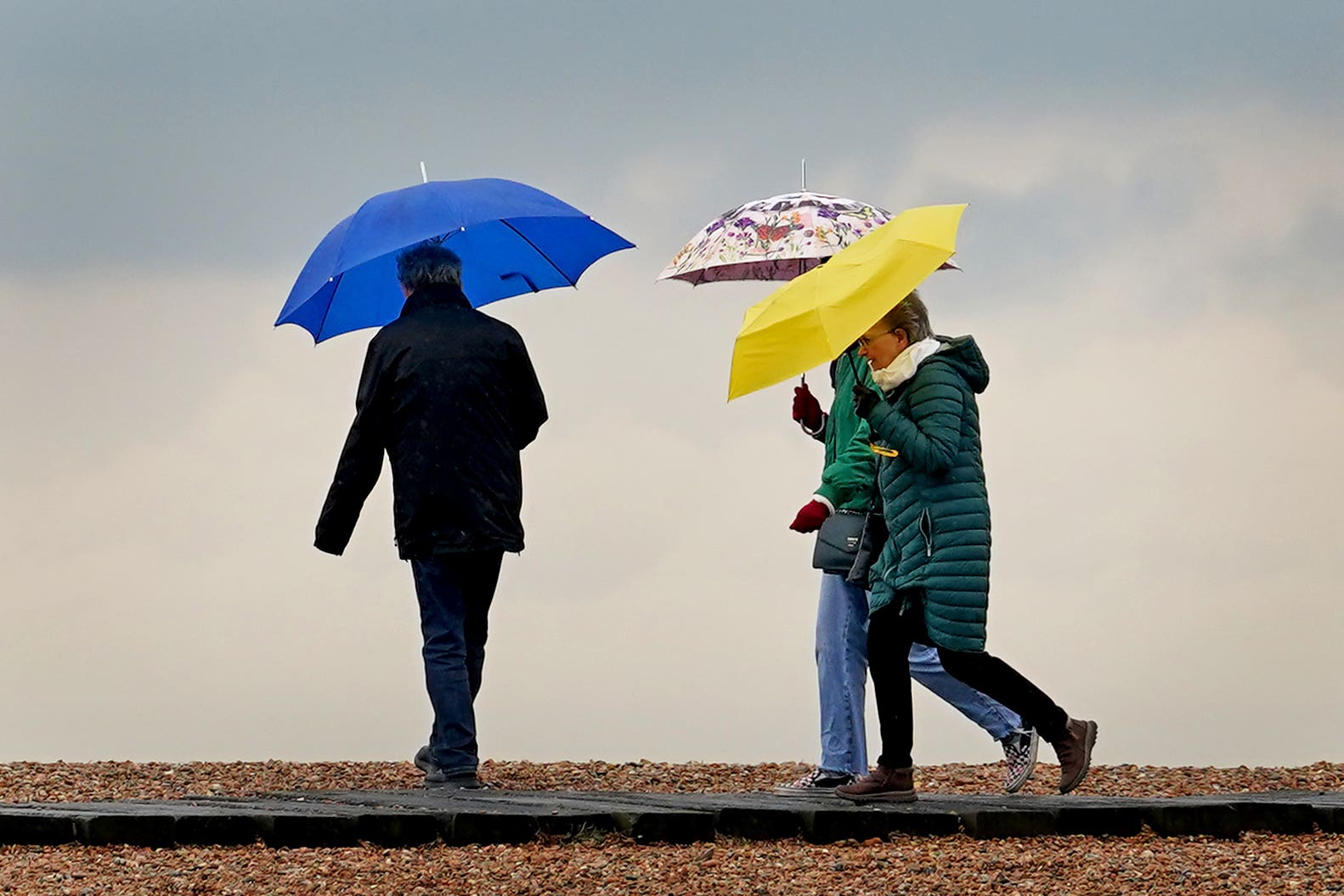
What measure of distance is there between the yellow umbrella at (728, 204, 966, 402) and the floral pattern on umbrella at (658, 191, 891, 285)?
126cm

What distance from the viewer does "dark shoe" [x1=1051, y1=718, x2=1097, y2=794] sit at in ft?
26.9

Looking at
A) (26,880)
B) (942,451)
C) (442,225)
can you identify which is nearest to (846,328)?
(942,451)

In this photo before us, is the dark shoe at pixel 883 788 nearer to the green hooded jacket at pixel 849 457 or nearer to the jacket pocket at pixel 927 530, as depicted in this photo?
the jacket pocket at pixel 927 530

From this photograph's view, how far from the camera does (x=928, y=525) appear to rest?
757cm

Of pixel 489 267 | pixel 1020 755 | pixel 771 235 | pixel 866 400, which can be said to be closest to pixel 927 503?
pixel 866 400

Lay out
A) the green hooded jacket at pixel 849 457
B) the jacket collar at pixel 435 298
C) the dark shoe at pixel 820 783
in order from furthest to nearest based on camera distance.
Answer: the jacket collar at pixel 435 298, the dark shoe at pixel 820 783, the green hooded jacket at pixel 849 457

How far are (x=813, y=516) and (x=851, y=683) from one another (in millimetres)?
755

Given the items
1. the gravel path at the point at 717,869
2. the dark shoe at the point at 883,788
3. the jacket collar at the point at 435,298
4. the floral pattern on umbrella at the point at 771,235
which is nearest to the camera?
the gravel path at the point at 717,869

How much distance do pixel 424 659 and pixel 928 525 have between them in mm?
2645

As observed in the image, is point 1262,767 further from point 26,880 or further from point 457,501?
point 26,880

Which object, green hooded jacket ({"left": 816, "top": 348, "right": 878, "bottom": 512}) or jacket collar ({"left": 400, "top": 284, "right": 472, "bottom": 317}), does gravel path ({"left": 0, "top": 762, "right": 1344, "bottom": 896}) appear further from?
jacket collar ({"left": 400, "top": 284, "right": 472, "bottom": 317})

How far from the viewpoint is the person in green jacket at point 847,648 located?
8211 millimetres

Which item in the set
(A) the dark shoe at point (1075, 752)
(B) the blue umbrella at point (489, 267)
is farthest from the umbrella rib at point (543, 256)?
(A) the dark shoe at point (1075, 752)

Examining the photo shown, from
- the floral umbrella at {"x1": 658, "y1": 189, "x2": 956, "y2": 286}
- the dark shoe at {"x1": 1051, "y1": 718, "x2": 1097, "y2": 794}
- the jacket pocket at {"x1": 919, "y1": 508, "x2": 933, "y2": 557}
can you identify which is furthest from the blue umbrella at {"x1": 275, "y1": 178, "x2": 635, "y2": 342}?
the dark shoe at {"x1": 1051, "y1": 718, "x2": 1097, "y2": 794}
